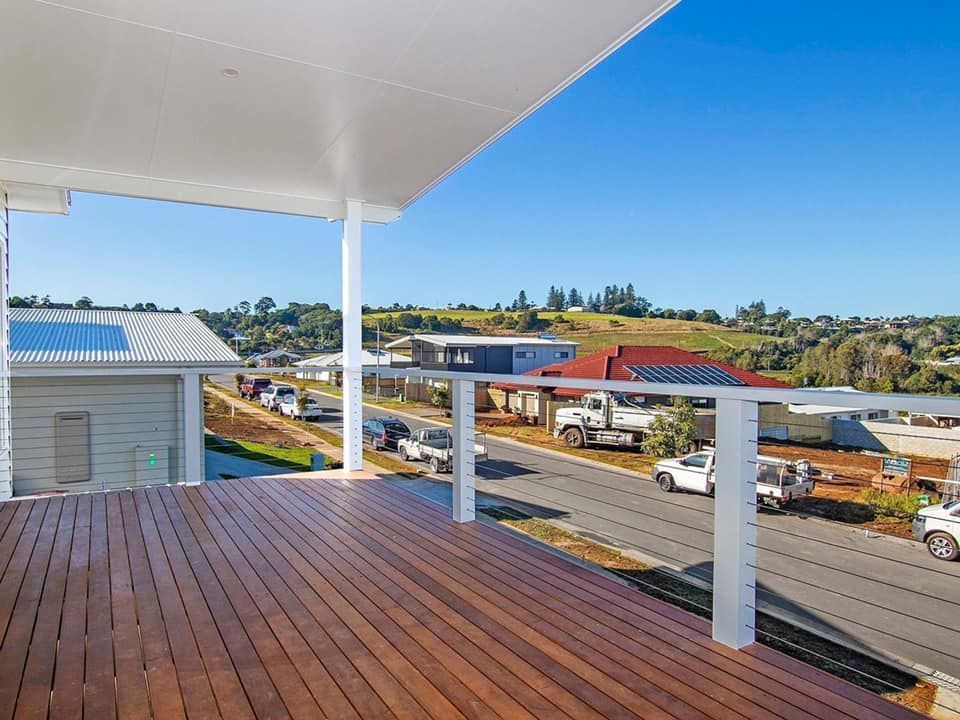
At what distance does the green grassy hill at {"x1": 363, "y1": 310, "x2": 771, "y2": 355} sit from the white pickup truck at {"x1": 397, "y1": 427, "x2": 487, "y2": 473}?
23.0 ft

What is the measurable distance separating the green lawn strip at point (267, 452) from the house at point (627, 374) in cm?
353

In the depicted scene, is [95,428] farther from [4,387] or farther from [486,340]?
[486,340]

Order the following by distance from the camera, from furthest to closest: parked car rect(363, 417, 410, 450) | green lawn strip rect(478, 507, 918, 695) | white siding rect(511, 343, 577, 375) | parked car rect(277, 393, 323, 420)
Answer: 1. white siding rect(511, 343, 577, 375)
2. parked car rect(277, 393, 323, 420)
3. parked car rect(363, 417, 410, 450)
4. green lawn strip rect(478, 507, 918, 695)

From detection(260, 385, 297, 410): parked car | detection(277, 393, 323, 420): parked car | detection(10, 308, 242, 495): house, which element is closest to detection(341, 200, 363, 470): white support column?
detection(10, 308, 242, 495): house

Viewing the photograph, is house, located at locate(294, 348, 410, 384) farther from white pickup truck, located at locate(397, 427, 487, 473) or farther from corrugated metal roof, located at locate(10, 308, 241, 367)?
corrugated metal roof, located at locate(10, 308, 241, 367)

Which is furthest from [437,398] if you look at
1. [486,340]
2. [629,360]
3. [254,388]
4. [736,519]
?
[486,340]

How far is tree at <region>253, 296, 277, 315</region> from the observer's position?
1002 centimetres

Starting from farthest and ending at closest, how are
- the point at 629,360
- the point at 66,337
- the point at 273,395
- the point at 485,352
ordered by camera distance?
the point at 629,360
the point at 485,352
the point at 273,395
the point at 66,337

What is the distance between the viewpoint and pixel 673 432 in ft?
9.79

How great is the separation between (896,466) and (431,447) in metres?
4.09

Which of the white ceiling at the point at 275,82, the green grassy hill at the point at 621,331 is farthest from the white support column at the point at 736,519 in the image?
the green grassy hill at the point at 621,331

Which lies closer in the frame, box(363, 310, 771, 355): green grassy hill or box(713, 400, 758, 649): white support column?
box(713, 400, 758, 649): white support column

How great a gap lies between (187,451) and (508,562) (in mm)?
2443

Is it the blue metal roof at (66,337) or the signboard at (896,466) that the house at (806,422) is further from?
the blue metal roof at (66,337)
